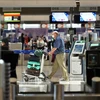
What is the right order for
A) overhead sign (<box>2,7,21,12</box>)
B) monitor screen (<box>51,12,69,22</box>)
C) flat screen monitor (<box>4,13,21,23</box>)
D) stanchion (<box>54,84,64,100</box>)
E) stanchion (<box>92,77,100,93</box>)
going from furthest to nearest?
1. flat screen monitor (<box>4,13,21,23</box>)
2. monitor screen (<box>51,12,69,22</box>)
3. overhead sign (<box>2,7,21,12</box>)
4. stanchion (<box>92,77,100,93</box>)
5. stanchion (<box>54,84,64,100</box>)

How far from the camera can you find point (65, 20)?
701 inches

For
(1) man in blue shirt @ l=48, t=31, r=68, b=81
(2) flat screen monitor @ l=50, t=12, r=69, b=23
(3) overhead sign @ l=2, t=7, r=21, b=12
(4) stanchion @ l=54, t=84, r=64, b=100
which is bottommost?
(4) stanchion @ l=54, t=84, r=64, b=100

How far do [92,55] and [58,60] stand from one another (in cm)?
450

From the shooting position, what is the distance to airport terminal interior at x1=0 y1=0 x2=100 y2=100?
5.04 m

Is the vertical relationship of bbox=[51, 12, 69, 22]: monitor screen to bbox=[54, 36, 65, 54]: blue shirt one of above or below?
A: above

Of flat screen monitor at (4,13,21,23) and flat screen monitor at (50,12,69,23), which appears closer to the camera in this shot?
flat screen monitor at (50,12,69,23)

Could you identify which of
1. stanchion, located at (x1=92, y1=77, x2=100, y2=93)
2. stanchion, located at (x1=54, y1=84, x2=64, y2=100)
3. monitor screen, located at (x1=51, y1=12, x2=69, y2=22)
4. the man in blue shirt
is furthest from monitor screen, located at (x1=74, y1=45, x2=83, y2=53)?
stanchion, located at (x1=54, y1=84, x2=64, y2=100)

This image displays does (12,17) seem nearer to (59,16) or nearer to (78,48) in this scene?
(59,16)

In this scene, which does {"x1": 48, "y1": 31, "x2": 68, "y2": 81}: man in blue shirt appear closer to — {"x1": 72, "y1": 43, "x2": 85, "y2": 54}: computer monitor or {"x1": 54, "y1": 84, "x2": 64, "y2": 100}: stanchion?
{"x1": 72, "y1": 43, "x2": 85, "y2": 54}: computer monitor

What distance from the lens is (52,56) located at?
57.9ft

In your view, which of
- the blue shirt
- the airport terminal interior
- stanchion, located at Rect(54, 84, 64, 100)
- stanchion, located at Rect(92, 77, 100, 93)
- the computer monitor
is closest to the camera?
stanchion, located at Rect(54, 84, 64, 100)

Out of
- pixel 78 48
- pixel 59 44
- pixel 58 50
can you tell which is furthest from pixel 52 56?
pixel 59 44
